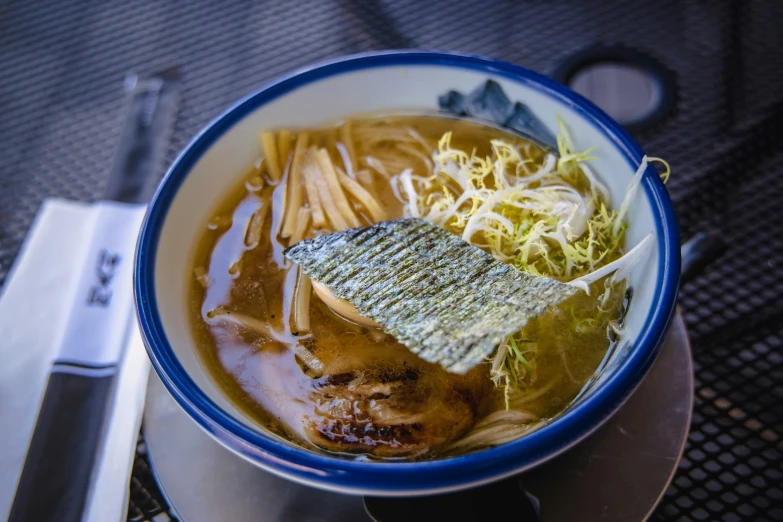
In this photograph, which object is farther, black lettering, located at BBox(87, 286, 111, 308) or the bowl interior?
black lettering, located at BBox(87, 286, 111, 308)

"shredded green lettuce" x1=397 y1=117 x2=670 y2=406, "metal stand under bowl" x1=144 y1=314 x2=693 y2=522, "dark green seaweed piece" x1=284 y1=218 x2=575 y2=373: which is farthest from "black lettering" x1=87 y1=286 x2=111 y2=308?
"shredded green lettuce" x1=397 y1=117 x2=670 y2=406

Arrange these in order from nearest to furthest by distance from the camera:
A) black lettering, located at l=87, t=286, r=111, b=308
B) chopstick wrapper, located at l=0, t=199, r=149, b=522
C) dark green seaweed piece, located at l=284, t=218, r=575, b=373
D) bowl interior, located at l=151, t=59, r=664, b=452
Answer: dark green seaweed piece, located at l=284, t=218, r=575, b=373 → bowl interior, located at l=151, t=59, r=664, b=452 → chopstick wrapper, located at l=0, t=199, r=149, b=522 → black lettering, located at l=87, t=286, r=111, b=308

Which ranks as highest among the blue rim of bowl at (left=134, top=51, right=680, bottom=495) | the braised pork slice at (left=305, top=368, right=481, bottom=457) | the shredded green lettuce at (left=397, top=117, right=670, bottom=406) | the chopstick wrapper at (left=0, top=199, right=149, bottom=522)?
the shredded green lettuce at (left=397, top=117, right=670, bottom=406)

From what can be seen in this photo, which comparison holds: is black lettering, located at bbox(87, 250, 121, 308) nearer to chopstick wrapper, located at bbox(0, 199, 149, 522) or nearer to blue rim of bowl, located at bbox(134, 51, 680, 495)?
chopstick wrapper, located at bbox(0, 199, 149, 522)

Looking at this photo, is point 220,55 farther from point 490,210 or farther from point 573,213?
point 573,213

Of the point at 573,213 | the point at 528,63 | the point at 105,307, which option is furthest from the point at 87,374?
the point at 528,63

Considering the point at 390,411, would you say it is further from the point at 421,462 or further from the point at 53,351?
the point at 53,351

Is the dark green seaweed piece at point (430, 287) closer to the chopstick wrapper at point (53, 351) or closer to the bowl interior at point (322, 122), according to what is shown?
the bowl interior at point (322, 122)
